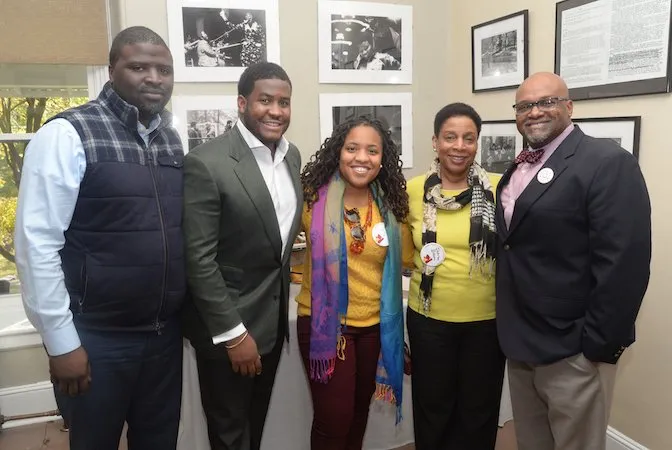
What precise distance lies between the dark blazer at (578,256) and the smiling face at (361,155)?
18.4 inches

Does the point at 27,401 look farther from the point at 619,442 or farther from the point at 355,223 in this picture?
the point at 619,442

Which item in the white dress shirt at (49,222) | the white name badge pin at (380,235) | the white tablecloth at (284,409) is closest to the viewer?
the white dress shirt at (49,222)

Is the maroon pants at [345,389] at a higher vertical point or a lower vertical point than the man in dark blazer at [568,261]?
lower

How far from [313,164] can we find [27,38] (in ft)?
5.09

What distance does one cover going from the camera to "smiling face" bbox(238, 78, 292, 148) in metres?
1.55

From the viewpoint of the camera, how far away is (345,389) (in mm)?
1735

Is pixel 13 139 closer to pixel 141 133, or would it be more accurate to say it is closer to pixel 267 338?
pixel 141 133

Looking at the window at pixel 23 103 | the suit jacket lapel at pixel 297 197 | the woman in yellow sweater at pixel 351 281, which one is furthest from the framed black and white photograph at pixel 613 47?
the window at pixel 23 103

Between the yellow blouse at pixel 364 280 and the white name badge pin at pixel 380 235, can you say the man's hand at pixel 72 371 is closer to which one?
the yellow blouse at pixel 364 280

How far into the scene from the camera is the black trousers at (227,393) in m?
1.59

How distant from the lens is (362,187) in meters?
1.82

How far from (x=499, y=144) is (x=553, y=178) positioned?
1.29 m

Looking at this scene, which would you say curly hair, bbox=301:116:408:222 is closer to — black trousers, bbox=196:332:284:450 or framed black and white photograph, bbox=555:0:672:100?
black trousers, bbox=196:332:284:450

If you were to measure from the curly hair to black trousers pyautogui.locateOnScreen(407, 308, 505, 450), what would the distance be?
1.38 feet
